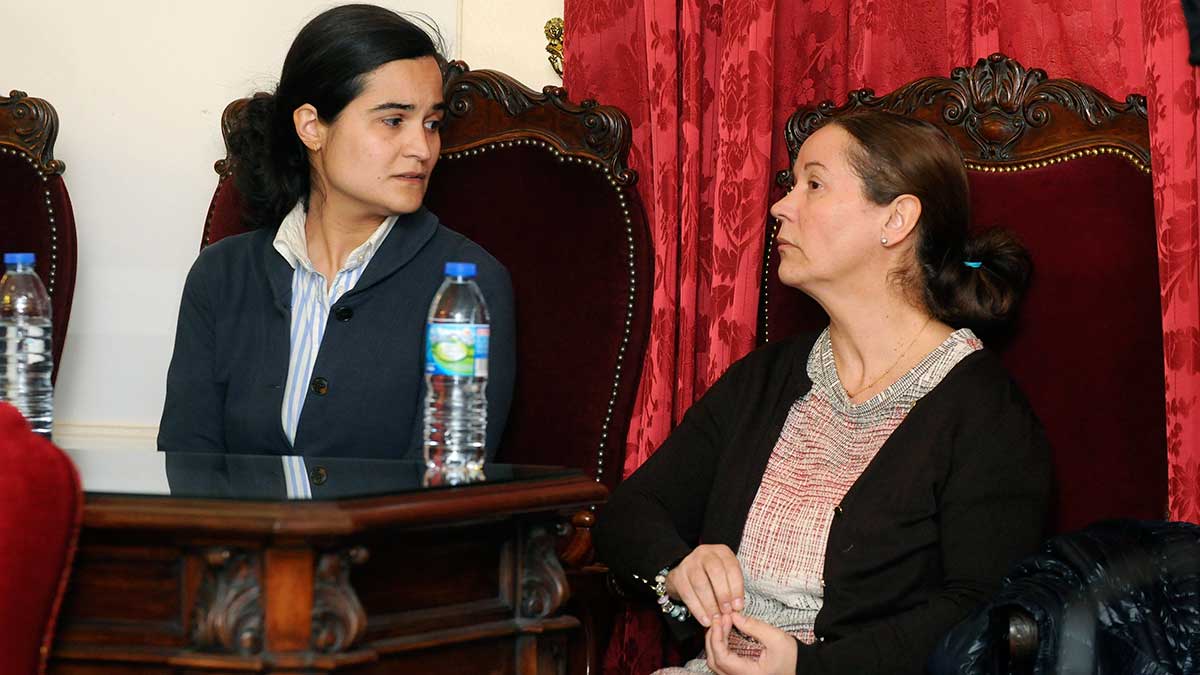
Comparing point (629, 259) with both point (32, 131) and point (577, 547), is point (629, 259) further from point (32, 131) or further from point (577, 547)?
point (32, 131)

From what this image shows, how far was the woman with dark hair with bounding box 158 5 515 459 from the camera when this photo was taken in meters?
2.41

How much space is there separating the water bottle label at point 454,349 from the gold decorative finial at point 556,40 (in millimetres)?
1361

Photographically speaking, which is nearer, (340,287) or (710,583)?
(710,583)

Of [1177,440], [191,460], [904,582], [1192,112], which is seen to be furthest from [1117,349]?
[191,460]

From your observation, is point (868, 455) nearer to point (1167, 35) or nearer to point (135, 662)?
point (1167, 35)

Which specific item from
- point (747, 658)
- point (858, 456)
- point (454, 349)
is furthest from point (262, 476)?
point (858, 456)

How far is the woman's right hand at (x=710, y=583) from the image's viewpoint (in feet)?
6.76

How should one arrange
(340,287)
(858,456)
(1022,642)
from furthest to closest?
1. (340,287)
2. (858,456)
3. (1022,642)

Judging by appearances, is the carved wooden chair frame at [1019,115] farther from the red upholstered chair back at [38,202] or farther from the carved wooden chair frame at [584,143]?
the red upholstered chair back at [38,202]

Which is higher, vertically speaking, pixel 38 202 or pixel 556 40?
pixel 556 40

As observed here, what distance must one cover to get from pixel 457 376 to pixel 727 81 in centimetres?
106

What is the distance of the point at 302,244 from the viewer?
2.59 meters

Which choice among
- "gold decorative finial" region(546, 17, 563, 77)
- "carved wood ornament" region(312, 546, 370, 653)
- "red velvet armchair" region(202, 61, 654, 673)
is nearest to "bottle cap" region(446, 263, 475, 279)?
"carved wood ornament" region(312, 546, 370, 653)

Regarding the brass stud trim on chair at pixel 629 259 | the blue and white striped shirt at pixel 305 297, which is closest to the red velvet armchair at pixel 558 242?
the brass stud trim on chair at pixel 629 259
